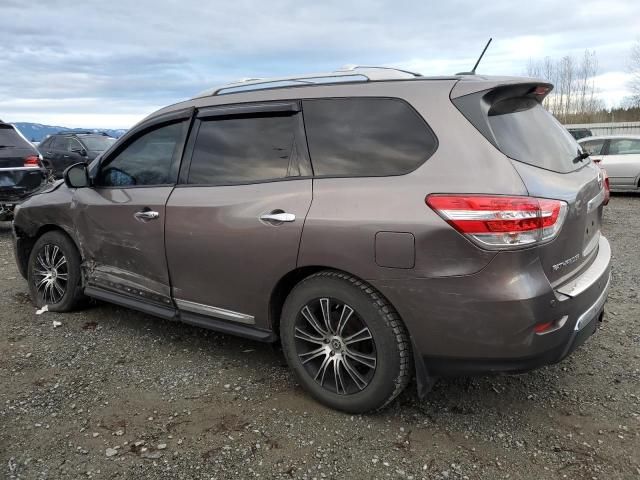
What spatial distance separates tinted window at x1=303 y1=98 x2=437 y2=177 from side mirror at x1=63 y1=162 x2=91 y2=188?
6.85 feet

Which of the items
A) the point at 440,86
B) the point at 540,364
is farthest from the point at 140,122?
the point at 540,364

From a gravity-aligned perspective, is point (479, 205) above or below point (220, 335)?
above

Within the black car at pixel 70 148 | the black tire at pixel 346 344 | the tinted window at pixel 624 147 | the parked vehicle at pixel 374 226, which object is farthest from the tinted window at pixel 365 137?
the black car at pixel 70 148

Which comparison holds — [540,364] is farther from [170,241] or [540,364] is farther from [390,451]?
[170,241]

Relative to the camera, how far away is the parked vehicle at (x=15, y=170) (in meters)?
8.24

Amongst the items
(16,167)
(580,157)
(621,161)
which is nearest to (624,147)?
(621,161)

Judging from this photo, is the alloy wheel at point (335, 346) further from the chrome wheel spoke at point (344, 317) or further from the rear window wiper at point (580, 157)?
the rear window wiper at point (580, 157)

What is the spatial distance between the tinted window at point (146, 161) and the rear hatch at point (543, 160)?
199cm

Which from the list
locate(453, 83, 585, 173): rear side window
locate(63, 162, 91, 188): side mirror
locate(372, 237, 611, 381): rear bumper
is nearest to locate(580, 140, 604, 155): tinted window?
locate(453, 83, 585, 173): rear side window

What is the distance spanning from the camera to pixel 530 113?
297 cm

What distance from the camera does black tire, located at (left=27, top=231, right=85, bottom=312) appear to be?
4422 mm

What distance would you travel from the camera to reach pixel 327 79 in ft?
10.3

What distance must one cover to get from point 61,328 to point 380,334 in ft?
9.60

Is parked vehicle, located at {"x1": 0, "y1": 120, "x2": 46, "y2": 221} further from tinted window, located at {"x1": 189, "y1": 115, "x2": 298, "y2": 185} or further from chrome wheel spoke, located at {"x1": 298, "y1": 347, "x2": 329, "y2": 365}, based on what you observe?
chrome wheel spoke, located at {"x1": 298, "y1": 347, "x2": 329, "y2": 365}
